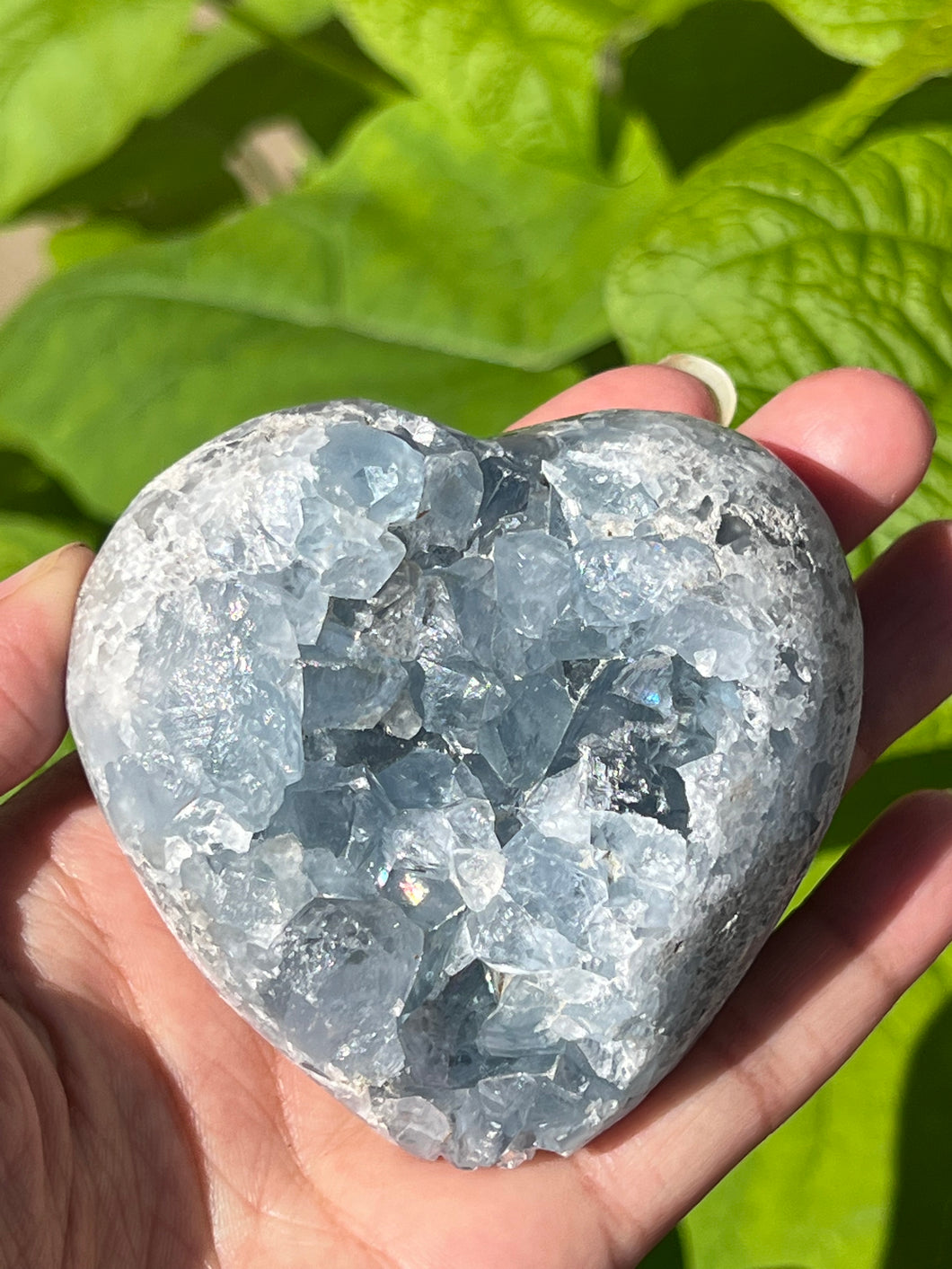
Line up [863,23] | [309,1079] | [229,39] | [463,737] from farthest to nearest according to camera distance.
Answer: [229,39], [863,23], [309,1079], [463,737]

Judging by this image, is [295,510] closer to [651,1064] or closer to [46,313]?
[651,1064]

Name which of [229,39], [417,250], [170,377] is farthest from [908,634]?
[229,39]

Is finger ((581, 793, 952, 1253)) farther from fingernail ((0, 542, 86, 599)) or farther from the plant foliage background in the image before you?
fingernail ((0, 542, 86, 599))

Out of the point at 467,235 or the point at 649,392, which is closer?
the point at 649,392

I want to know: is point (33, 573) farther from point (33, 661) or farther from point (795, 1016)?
point (795, 1016)

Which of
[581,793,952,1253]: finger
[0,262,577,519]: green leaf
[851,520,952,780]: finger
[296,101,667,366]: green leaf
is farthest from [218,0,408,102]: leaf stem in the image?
[581,793,952,1253]: finger

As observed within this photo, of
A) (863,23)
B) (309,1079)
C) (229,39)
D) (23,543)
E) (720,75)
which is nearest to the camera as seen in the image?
(309,1079)

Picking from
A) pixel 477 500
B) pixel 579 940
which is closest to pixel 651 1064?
pixel 579 940
